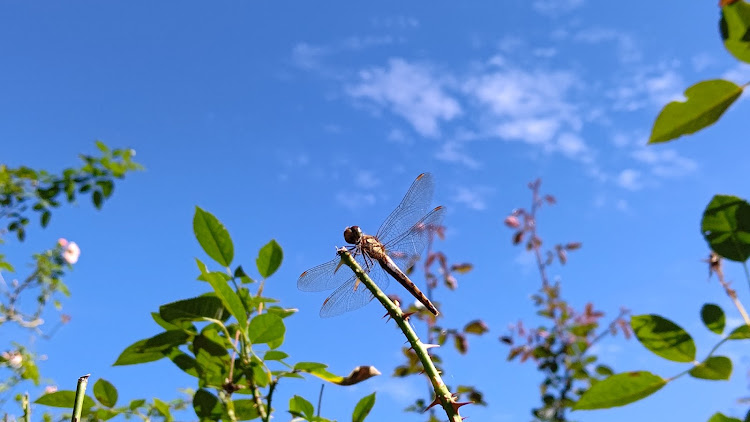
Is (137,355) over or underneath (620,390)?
over

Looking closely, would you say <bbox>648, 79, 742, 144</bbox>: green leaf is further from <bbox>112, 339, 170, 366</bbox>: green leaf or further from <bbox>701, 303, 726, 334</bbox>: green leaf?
<bbox>112, 339, 170, 366</bbox>: green leaf

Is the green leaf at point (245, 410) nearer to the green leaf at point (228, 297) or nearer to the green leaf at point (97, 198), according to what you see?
the green leaf at point (228, 297)

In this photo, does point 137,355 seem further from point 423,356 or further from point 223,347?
point 423,356

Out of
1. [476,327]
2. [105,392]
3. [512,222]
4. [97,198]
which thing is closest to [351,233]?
[105,392]

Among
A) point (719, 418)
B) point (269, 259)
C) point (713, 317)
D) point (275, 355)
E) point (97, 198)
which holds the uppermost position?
point (97, 198)

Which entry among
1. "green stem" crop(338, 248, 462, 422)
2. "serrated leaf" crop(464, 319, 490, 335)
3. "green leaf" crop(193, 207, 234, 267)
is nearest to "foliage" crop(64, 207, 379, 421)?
"green leaf" crop(193, 207, 234, 267)

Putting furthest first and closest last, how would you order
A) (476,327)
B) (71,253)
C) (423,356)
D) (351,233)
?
(71,253)
(476,327)
(351,233)
(423,356)

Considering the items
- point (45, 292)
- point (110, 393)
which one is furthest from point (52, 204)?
point (110, 393)

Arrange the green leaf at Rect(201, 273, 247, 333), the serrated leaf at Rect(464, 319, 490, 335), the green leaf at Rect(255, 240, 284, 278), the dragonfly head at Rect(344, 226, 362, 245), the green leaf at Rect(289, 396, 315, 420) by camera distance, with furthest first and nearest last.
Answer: the serrated leaf at Rect(464, 319, 490, 335), the dragonfly head at Rect(344, 226, 362, 245), the green leaf at Rect(255, 240, 284, 278), the green leaf at Rect(289, 396, 315, 420), the green leaf at Rect(201, 273, 247, 333)
